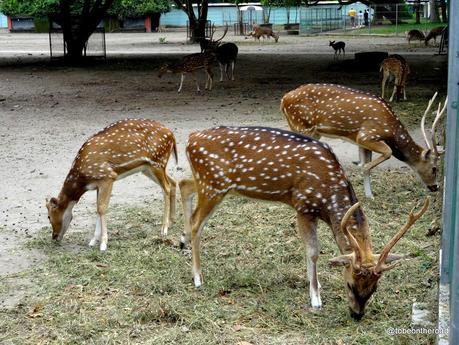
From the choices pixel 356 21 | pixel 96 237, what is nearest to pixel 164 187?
pixel 96 237

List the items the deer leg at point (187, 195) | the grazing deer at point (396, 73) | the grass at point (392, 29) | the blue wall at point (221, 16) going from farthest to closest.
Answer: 1. the blue wall at point (221, 16)
2. the grass at point (392, 29)
3. the grazing deer at point (396, 73)
4. the deer leg at point (187, 195)

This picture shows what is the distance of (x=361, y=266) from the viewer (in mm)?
4566

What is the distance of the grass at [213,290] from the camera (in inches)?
189

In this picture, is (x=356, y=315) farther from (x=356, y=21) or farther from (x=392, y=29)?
(x=356, y=21)

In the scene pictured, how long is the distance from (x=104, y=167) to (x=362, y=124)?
8.82 ft

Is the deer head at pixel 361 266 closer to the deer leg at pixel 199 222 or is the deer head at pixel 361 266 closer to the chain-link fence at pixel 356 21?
the deer leg at pixel 199 222

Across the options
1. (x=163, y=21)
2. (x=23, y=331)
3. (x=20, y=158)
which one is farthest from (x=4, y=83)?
(x=163, y=21)

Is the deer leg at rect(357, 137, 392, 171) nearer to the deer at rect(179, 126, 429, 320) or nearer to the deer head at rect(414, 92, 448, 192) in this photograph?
the deer head at rect(414, 92, 448, 192)

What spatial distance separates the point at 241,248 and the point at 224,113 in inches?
288

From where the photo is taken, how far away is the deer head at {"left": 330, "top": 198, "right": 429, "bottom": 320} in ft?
14.8

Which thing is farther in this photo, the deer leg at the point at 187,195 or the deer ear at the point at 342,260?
the deer leg at the point at 187,195

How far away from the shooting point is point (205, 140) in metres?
5.62

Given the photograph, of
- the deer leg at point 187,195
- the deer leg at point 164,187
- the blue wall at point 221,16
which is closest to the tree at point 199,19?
the blue wall at point 221,16

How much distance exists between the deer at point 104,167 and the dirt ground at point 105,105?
45 centimetres
